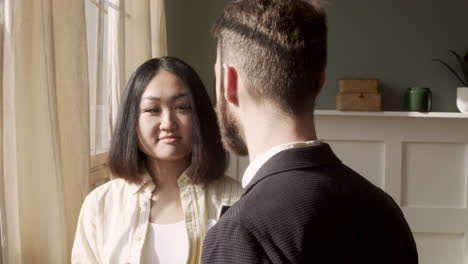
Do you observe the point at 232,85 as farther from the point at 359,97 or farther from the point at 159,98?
→ the point at 359,97

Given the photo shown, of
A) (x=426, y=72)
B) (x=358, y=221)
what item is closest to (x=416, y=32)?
(x=426, y=72)

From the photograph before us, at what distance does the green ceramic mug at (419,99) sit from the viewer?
133 inches

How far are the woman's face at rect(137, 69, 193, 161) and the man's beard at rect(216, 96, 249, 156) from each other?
0.42 meters

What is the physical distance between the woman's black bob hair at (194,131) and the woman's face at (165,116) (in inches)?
0.6

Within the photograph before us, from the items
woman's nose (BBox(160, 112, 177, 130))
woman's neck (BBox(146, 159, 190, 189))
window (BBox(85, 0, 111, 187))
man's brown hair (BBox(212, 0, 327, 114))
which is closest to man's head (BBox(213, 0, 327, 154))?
man's brown hair (BBox(212, 0, 327, 114))

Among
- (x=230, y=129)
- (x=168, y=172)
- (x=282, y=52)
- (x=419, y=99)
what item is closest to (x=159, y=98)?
(x=168, y=172)

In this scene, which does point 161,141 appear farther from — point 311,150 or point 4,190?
point 311,150

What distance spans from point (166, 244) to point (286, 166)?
2.08ft

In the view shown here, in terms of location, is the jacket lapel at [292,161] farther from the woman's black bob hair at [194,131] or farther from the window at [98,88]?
the window at [98,88]

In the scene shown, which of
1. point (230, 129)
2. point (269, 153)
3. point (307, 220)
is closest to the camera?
point (307, 220)

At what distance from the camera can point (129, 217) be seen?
1315mm

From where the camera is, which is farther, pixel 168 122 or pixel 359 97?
pixel 359 97

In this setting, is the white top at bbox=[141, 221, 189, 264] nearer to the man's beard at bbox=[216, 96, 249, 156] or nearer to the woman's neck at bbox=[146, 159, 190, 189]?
the woman's neck at bbox=[146, 159, 190, 189]

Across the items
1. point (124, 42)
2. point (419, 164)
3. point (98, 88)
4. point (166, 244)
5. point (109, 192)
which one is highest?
point (124, 42)
